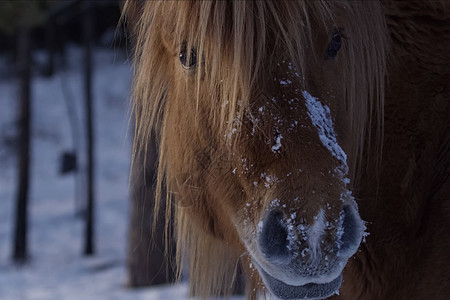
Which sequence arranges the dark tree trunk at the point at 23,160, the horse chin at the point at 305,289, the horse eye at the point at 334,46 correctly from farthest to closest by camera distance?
the dark tree trunk at the point at 23,160 < the horse eye at the point at 334,46 < the horse chin at the point at 305,289

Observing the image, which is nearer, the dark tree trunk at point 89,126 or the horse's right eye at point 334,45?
the horse's right eye at point 334,45

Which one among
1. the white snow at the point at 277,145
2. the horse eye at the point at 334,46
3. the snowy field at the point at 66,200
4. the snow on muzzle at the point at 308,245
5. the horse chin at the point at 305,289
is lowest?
the snowy field at the point at 66,200

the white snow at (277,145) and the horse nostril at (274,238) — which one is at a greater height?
the white snow at (277,145)

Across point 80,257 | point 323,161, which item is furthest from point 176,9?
point 80,257

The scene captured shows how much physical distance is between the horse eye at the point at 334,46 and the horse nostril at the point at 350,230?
61 centimetres

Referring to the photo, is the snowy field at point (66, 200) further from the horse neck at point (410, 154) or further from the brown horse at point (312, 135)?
the horse neck at point (410, 154)

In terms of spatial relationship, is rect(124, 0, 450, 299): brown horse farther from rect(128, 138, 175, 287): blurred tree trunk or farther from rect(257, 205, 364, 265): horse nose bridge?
rect(128, 138, 175, 287): blurred tree trunk

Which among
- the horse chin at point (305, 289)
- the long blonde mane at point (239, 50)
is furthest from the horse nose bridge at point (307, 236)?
the long blonde mane at point (239, 50)

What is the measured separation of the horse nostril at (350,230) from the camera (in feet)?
5.20

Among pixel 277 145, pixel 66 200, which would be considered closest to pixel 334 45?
pixel 277 145

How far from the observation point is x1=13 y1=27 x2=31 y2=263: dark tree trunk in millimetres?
11875

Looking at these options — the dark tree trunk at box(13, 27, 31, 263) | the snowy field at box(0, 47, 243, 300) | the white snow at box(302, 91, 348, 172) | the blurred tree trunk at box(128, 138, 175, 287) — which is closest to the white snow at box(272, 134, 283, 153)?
the white snow at box(302, 91, 348, 172)

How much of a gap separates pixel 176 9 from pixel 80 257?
11.4m

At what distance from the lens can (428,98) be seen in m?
2.10
